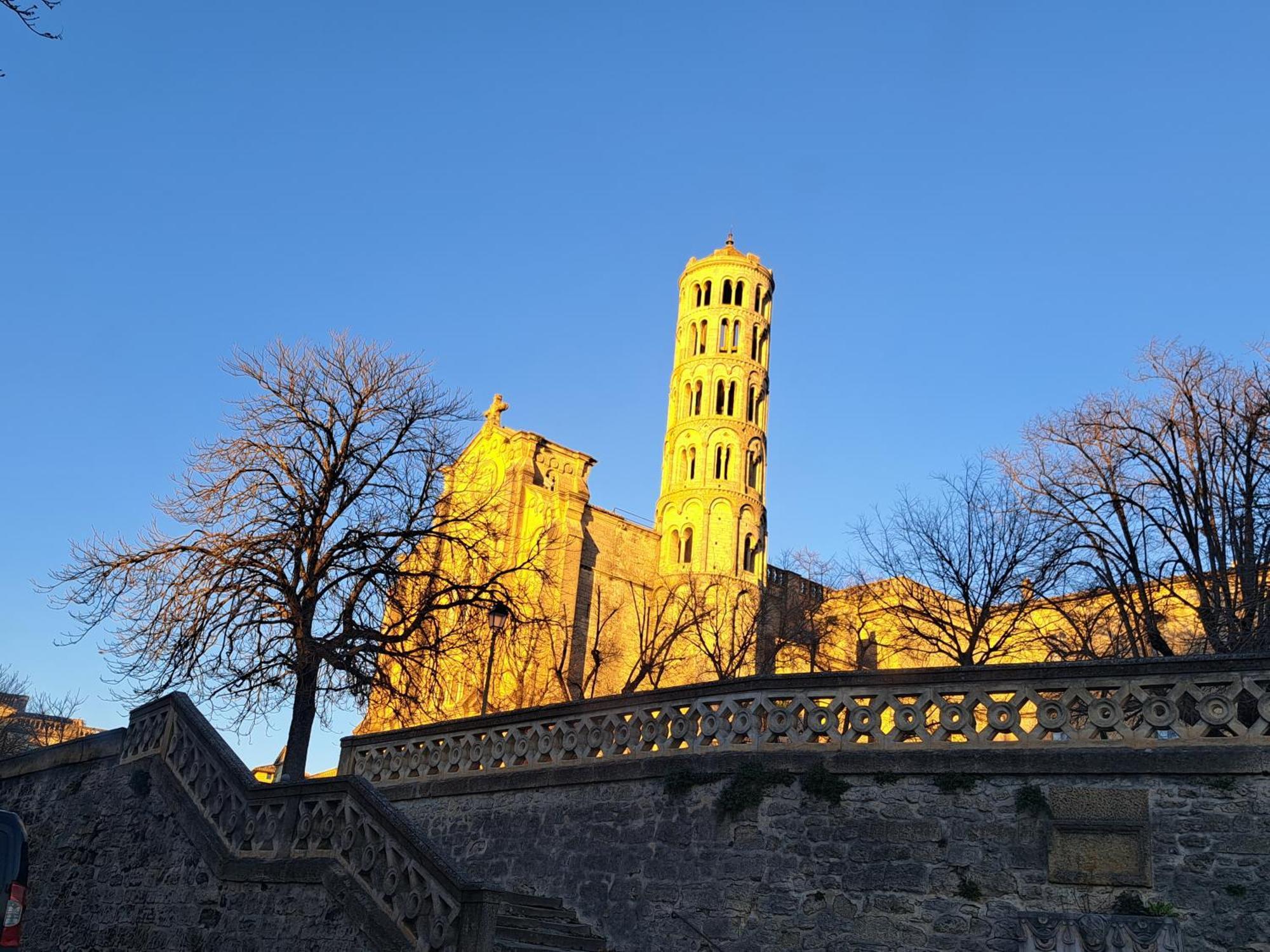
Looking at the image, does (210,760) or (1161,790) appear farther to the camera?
(210,760)

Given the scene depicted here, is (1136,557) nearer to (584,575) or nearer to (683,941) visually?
(683,941)

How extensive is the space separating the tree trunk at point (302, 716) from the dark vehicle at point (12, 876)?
1117 centimetres

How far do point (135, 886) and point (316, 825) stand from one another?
430cm

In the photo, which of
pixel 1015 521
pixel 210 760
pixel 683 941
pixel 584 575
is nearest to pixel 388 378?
pixel 210 760

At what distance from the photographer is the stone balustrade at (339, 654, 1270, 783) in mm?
10547

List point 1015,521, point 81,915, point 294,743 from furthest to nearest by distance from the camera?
point 1015,521 → point 294,743 → point 81,915

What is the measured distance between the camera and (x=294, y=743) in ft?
67.1

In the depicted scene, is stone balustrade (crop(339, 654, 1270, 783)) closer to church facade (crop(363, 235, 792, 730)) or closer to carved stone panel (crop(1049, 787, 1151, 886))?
carved stone panel (crop(1049, 787, 1151, 886))

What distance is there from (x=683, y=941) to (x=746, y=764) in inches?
76.9

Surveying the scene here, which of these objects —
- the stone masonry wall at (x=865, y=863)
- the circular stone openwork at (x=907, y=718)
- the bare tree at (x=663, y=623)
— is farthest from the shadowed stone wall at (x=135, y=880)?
the bare tree at (x=663, y=623)

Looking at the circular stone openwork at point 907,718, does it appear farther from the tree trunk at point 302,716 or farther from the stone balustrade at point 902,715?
the tree trunk at point 302,716

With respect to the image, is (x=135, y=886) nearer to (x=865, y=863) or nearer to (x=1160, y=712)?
(x=865, y=863)

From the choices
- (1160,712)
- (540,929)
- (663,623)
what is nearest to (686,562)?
(663,623)

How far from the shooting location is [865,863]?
11.6 m
